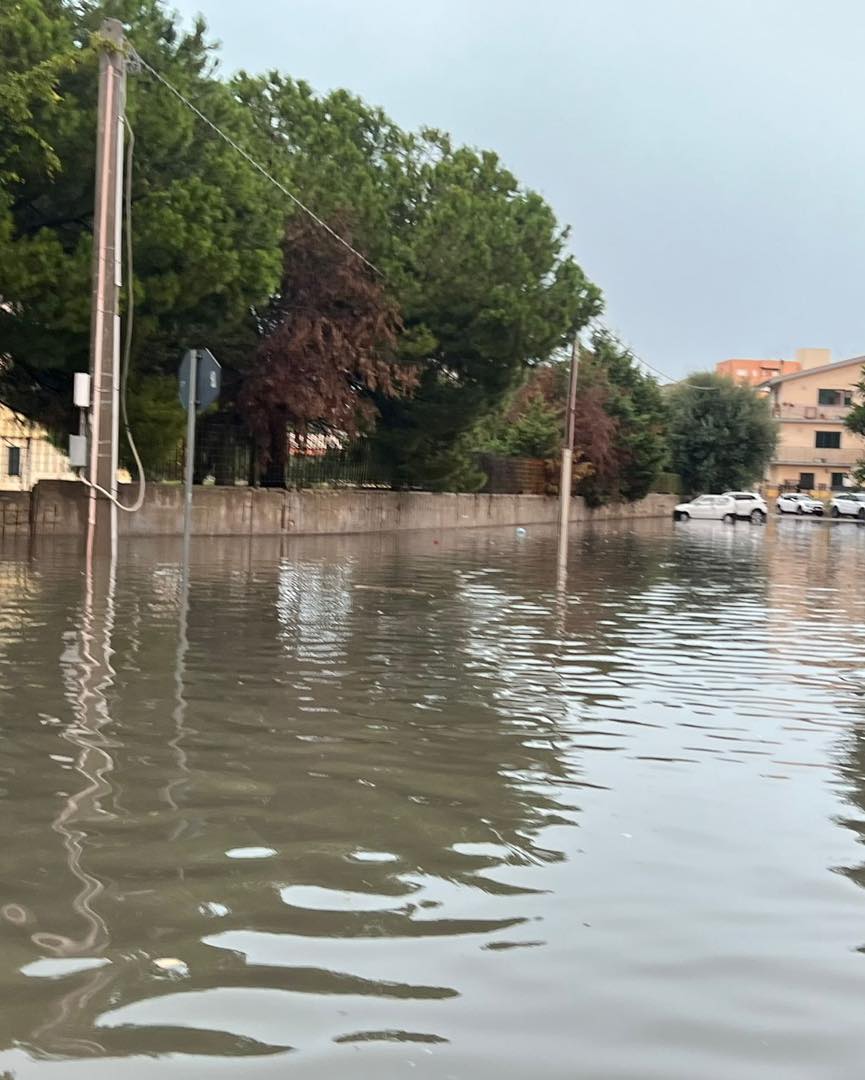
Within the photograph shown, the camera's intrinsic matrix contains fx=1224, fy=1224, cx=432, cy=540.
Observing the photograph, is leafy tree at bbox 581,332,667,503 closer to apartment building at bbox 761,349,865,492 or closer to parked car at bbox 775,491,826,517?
parked car at bbox 775,491,826,517

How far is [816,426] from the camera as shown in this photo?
320ft

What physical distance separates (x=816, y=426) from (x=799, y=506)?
22.6 meters

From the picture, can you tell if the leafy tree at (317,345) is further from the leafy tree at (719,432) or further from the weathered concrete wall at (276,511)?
the leafy tree at (719,432)

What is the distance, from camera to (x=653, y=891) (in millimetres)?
4113

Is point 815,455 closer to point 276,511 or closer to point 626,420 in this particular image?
point 626,420

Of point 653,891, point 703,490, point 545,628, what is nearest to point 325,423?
point 545,628

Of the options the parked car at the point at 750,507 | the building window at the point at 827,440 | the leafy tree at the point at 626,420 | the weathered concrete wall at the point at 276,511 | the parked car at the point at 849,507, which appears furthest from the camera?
the building window at the point at 827,440

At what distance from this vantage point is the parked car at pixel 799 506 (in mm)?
76500

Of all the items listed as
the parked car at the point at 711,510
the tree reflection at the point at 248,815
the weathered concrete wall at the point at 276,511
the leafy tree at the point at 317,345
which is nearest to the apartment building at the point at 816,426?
the parked car at the point at 711,510

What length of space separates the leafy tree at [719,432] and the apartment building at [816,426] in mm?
29060

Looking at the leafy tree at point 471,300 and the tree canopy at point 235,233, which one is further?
the leafy tree at point 471,300

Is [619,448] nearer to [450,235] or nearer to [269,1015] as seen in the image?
[450,235]

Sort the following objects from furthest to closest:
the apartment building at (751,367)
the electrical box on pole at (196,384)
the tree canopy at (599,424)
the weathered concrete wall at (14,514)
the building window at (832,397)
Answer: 1. the apartment building at (751,367)
2. the building window at (832,397)
3. the tree canopy at (599,424)
4. the weathered concrete wall at (14,514)
5. the electrical box on pole at (196,384)

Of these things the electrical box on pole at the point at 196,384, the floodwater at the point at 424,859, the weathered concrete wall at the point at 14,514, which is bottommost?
the floodwater at the point at 424,859
